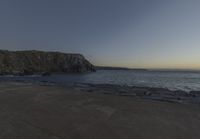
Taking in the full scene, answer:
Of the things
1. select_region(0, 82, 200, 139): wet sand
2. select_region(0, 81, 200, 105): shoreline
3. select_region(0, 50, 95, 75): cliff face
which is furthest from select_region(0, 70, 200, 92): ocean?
select_region(0, 50, 95, 75): cliff face

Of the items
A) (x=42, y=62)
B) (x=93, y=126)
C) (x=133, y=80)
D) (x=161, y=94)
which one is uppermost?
(x=42, y=62)

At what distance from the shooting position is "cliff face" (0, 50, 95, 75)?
79.0 metres

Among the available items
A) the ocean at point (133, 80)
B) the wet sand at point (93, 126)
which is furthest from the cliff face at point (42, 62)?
the wet sand at point (93, 126)

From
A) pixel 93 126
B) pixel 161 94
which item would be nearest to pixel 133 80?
pixel 161 94

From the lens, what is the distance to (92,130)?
419cm

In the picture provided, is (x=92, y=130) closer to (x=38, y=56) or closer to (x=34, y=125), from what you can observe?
(x=34, y=125)

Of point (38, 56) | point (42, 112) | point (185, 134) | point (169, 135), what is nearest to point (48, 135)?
point (42, 112)

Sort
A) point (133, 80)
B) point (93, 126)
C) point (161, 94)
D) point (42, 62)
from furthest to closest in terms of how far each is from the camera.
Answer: point (42, 62) → point (133, 80) → point (161, 94) → point (93, 126)

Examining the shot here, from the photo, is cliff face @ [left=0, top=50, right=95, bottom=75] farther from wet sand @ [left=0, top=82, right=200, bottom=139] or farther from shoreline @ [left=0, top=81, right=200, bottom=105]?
wet sand @ [left=0, top=82, right=200, bottom=139]

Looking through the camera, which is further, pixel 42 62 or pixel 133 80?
pixel 42 62

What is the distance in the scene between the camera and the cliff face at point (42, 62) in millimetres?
78981

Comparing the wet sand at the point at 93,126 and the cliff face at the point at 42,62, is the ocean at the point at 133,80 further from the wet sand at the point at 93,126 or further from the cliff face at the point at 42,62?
the cliff face at the point at 42,62

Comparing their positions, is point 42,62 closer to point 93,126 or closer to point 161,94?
point 161,94

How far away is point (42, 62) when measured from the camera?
3848 inches
